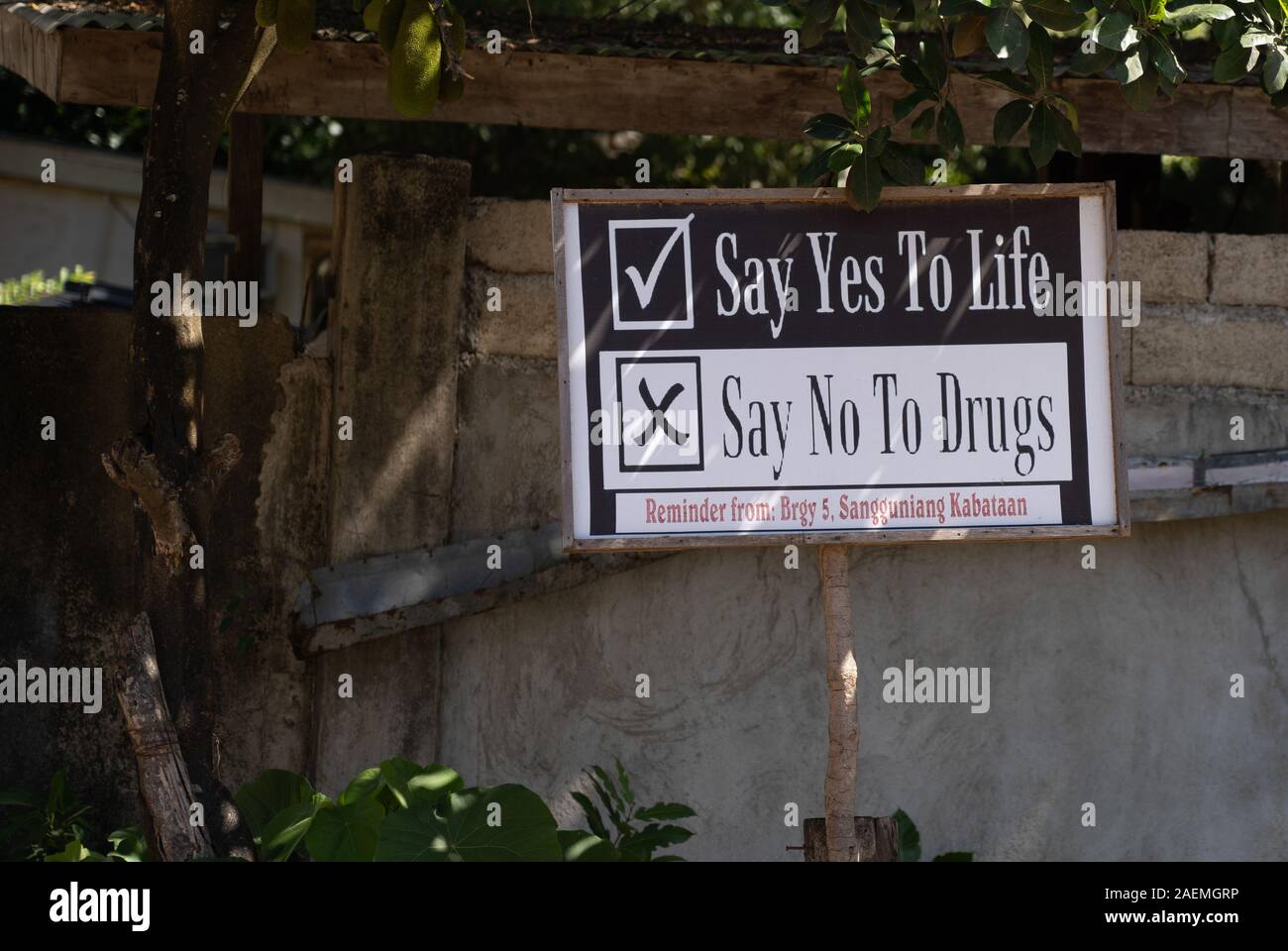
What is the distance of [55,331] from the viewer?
15.5 feet

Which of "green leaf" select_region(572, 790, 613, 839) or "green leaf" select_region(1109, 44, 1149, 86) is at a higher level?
"green leaf" select_region(1109, 44, 1149, 86)

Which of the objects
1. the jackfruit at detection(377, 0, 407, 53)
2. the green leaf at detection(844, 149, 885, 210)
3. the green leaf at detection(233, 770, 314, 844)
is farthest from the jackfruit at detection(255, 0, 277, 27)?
the green leaf at detection(233, 770, 314, 844)

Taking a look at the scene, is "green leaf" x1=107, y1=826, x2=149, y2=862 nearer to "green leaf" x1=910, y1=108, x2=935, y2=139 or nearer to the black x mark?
the black x mark

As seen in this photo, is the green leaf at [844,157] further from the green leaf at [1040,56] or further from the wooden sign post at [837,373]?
the green leaf at [1040,56]

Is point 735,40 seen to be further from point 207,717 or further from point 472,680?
point 207,717

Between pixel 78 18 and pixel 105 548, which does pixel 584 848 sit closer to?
pixel 105 548

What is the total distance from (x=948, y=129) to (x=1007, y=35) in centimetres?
35

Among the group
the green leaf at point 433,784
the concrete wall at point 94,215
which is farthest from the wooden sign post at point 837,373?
the concrete wall at point 94,215

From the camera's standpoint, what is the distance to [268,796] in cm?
415

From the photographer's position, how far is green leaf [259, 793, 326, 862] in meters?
3.73

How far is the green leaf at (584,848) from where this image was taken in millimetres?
3715

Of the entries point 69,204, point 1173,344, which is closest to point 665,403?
point 1173,344

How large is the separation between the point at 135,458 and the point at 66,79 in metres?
1.65

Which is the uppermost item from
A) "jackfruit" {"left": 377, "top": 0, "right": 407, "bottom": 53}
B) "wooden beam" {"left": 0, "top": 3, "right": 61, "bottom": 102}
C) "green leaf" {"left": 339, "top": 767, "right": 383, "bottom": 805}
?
"wooden beam" {"left": 0, "top": 3, "right": 61, "bottom": 102}
